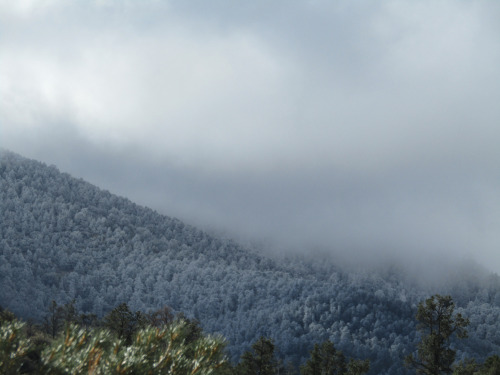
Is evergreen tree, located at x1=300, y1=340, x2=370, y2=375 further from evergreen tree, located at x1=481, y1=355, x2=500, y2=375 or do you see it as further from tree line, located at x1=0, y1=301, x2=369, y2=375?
tree line, located at x1=0, y1=301, x2=369, y2=375

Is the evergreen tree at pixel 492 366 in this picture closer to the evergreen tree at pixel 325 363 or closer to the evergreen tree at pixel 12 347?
the evergreen tree at pixel 325 363

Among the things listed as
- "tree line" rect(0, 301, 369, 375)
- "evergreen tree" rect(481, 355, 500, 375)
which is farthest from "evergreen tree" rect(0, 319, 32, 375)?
"evergreen tree" rect(481, 355, 500, 375)

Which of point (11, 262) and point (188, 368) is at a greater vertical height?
point (188, 368)

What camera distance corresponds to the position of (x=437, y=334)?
3544 cm

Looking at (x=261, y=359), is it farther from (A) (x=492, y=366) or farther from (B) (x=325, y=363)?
(A) (x=492, y=366)

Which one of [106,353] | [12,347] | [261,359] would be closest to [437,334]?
[261,359]

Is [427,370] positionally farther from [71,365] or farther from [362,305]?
[362,305]

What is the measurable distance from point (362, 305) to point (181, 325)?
19503 centimetres

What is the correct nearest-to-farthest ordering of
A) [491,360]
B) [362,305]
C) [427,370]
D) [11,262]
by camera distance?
[491,360], [427,370], [11,262], [362,305]

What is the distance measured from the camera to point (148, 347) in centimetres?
966

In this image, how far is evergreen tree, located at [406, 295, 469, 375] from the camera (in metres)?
34.5

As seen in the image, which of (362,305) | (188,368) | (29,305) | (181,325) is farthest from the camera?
(362,305)

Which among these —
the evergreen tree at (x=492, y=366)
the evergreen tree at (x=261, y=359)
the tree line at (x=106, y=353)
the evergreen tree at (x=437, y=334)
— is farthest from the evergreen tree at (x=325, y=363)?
the tree line at (x=106, y=353)

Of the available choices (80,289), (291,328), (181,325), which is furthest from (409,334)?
(181,325)
